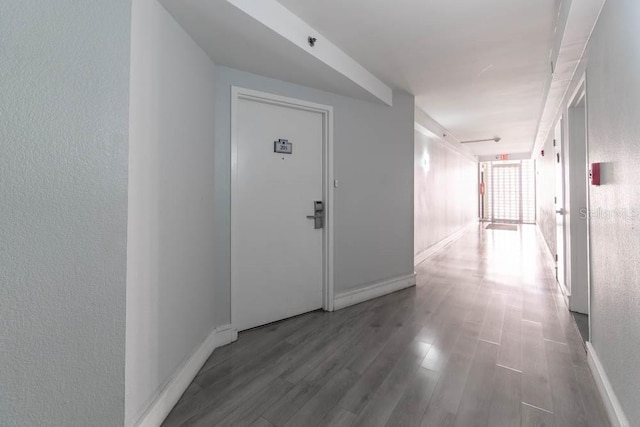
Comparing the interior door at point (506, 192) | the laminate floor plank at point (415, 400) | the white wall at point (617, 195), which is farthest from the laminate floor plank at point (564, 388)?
the interior door at point (506, 192)

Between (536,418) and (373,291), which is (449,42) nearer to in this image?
(373,291)

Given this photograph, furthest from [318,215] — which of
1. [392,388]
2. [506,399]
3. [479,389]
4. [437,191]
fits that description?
[437,191]

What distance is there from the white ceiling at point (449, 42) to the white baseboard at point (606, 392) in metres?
2.42

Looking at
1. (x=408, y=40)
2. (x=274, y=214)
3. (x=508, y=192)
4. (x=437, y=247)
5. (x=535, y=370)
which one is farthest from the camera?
(x=508, y=192)

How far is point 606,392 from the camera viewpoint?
1630 mm

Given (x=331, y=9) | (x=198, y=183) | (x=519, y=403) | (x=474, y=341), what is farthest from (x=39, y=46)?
(x=474, y=341)

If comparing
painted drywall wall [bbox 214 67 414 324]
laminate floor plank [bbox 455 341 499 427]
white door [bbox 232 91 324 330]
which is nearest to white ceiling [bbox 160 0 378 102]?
painted drywall wall [bbox 214 67 414 324]

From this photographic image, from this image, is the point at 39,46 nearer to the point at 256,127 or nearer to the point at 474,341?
the point at 256,127

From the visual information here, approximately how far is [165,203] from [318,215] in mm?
1675

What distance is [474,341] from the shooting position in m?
2.43

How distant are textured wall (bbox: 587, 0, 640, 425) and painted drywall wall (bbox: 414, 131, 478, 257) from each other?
→ 10.5ft

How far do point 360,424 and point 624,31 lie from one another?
2.32 metres

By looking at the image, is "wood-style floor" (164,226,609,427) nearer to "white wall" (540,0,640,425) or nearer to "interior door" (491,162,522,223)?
"white wall" (540,0,640,425)

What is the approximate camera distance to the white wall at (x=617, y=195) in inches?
50.5
